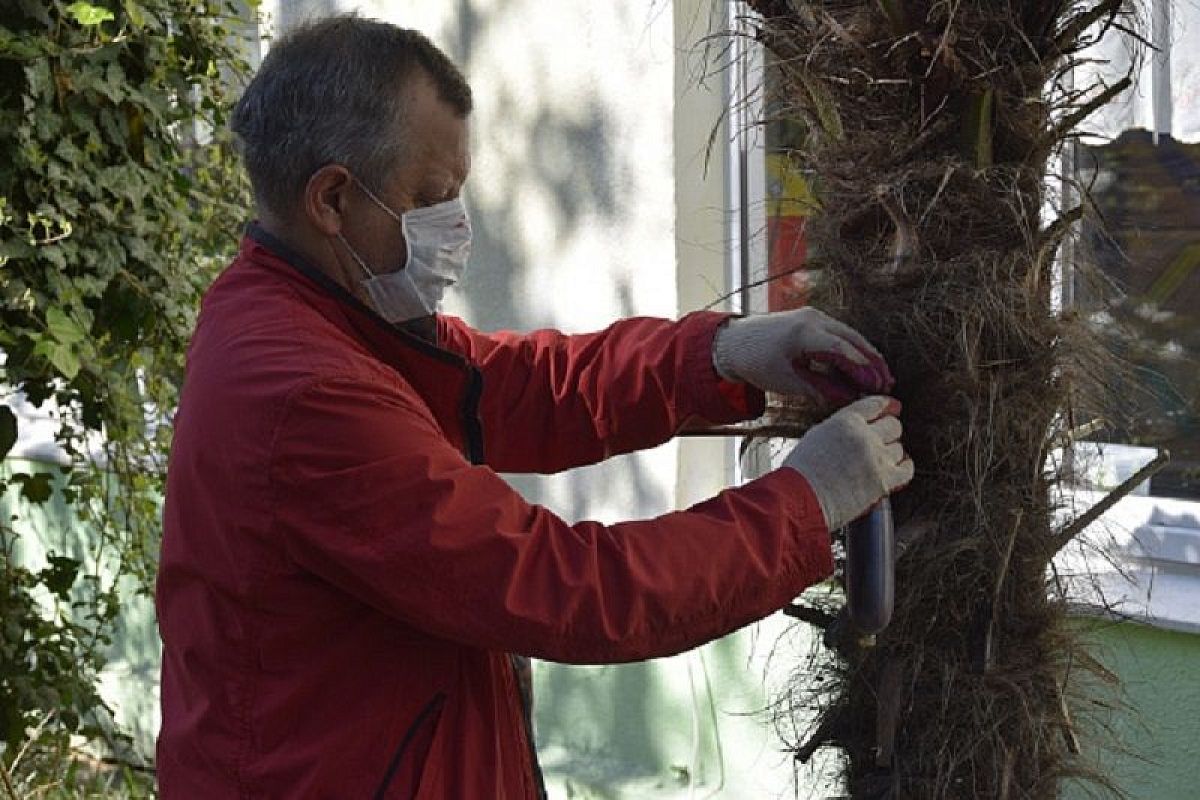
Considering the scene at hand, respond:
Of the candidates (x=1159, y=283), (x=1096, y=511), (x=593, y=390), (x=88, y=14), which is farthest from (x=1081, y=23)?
(x=88, y=14)

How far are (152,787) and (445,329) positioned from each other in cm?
293

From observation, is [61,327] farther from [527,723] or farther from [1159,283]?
[1159,283]

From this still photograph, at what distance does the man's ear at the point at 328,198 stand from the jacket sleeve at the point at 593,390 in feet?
1.55

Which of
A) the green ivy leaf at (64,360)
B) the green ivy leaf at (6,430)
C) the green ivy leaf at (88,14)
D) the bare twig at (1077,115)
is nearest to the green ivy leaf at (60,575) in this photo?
the green ivy leaf at (6,430)

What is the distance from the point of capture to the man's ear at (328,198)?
6.54 ft

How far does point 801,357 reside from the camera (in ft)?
7.00

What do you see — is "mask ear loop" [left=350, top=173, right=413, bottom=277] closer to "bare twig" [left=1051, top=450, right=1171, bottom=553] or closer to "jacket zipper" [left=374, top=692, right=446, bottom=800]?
"jacket zipper" [left=374, top=692, right=446, bottom=800]

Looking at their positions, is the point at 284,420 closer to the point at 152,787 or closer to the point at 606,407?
the point at 606,407

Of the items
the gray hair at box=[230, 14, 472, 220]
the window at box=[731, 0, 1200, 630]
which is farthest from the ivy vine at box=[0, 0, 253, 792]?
the gray hair at box=[230, 14, 472, 220]

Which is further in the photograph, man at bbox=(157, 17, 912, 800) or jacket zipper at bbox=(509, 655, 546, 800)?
jacket zipper at bbox=(509, 655, 546, 800)

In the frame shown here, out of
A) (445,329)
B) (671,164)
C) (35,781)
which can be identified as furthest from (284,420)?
(35,781)

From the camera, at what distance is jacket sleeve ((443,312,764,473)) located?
2387mm

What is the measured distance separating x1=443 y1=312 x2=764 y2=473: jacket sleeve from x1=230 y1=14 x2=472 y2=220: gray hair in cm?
52

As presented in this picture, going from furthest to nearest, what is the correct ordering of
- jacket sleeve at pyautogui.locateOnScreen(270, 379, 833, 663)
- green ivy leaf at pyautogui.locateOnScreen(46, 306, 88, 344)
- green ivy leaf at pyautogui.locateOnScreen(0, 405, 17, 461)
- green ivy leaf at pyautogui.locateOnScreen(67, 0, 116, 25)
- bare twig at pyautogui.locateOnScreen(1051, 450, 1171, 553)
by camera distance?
green ivy leaf at pyautogui.locateOnScreen(0, 405, 17, 461), green ivy leaf at pyautogui.locateOnScreen(46, 306, 88, 344), green ivy leaf at pyautogui.locateOnScreen(67, 0, 116, 25), bare twig at pyautogui.locateOnScreen(1051, 450, 1171, 553), jacket sleeve at pyautogui.locateOnScreen(270, 379, 833, 663)
